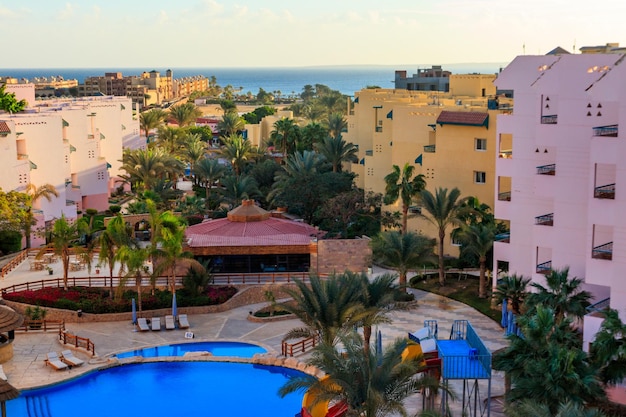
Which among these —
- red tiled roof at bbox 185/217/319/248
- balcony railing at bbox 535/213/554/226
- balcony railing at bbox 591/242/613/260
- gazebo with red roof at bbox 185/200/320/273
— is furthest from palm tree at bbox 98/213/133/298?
balcony railing at bbox 591/242/613/260

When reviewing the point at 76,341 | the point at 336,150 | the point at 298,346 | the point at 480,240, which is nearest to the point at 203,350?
the point at 298,346

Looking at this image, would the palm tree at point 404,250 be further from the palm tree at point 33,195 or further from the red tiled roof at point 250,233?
the palm tree at point 33,195

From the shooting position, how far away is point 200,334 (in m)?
33.0

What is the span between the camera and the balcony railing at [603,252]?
2585 centimetres

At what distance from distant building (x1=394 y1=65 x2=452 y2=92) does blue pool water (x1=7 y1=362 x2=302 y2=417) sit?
6366 cm

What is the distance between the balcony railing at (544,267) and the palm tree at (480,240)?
4.19 meters

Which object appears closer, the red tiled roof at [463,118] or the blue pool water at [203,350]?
the blue pool water at [203,350]

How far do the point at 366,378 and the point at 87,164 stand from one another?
4204 centimetres

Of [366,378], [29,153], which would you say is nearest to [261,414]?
[366,378]

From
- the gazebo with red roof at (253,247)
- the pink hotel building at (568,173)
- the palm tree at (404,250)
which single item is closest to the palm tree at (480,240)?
the pink hotel building at (568,173)

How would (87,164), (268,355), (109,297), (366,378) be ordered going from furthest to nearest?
(87,164)
(109,297)
(268,355)
(366,378)

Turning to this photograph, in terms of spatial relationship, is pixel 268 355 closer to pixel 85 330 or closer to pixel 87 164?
pixel 85 330

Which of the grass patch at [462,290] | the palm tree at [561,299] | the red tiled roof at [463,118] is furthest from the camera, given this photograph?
the red tiled roof at [463,118]

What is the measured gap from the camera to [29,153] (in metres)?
50.4
